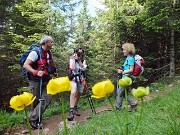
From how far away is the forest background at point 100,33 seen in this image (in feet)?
40.5

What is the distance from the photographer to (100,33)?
1532cm

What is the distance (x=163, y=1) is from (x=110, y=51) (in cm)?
420

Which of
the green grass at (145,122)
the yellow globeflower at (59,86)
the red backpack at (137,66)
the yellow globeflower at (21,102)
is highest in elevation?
the yellow globeflower at (59,86)

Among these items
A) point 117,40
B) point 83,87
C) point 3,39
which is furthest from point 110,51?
point 83,87

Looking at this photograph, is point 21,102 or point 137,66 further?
point 137,66

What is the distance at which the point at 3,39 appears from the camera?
50.1 ft

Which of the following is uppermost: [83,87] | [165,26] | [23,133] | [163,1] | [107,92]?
[163,1]

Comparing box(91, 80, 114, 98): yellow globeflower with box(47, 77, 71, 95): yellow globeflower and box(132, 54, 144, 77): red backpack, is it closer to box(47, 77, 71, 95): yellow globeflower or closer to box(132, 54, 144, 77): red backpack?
box(47, 77, 71, 95): yellow globeflower

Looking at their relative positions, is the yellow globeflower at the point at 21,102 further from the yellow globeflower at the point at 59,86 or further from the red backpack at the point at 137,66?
the red backpack at the point at 137,66

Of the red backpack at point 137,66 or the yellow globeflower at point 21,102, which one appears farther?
the red backpack at point 137,66

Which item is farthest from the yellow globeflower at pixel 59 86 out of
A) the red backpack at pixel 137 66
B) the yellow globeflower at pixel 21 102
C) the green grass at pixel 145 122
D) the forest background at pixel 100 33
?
the forest background at pixel 100 33

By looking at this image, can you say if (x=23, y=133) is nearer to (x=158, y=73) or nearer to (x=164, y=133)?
(x=164, y=133)

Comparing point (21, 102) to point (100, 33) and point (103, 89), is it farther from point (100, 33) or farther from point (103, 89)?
point (100, 33)

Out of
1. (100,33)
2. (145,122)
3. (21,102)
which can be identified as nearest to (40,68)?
(145,122)
